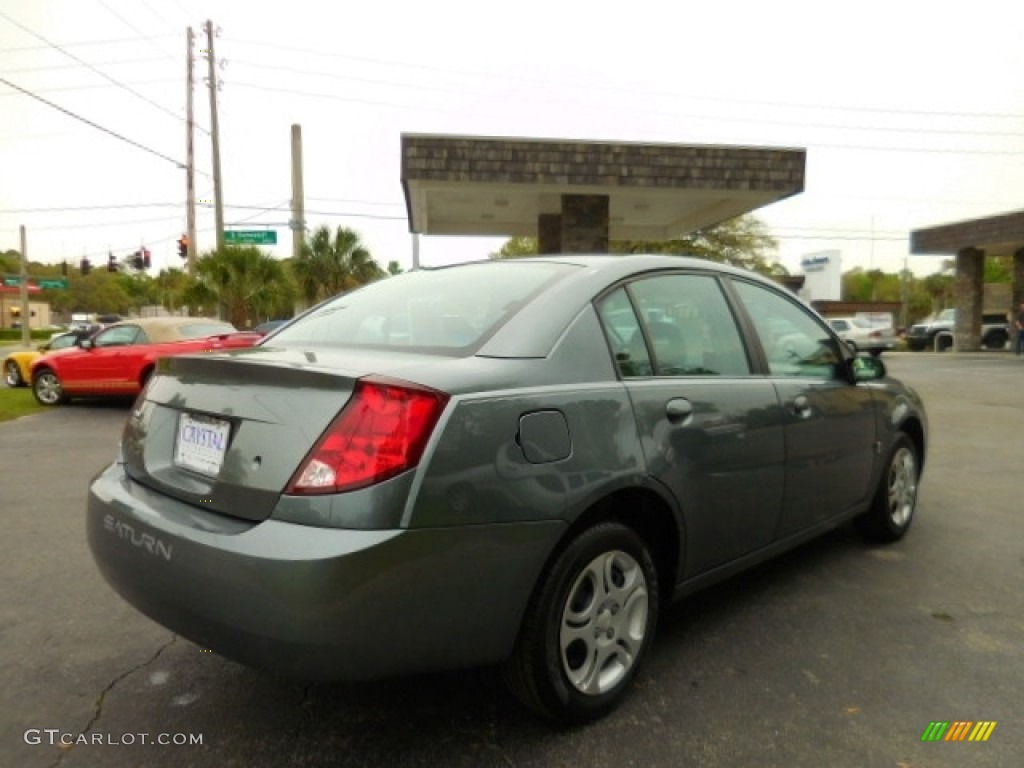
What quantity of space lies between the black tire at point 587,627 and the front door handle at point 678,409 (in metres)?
0.43

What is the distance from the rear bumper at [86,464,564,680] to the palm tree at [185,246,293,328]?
20.6 metres

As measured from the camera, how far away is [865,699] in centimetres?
247

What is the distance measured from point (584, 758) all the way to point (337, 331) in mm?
1698

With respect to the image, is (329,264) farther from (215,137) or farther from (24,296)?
(24,296)

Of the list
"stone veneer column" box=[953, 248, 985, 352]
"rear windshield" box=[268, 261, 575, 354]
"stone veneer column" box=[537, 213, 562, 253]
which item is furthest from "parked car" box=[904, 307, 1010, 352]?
"rear windshield" box=[268, 261, 575, 354]

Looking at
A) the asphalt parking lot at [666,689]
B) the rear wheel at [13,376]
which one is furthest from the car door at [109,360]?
the asphalt parking lot at [666,689]

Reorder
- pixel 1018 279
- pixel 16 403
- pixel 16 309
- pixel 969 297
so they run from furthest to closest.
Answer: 1. pixel 16 309
2. pixel 969 297
3. pixel 1018 279
4. pixel 16 403

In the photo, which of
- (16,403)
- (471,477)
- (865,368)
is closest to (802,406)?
(865,368)

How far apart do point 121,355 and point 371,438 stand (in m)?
10.0

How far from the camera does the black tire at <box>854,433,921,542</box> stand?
3.93 metres

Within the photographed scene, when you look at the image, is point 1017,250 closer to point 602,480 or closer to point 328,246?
point 328,246

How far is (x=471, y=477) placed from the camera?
6.35ft

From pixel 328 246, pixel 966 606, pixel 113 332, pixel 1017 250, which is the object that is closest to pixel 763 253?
pixel 1017 250

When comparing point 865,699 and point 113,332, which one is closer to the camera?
point 865,699
